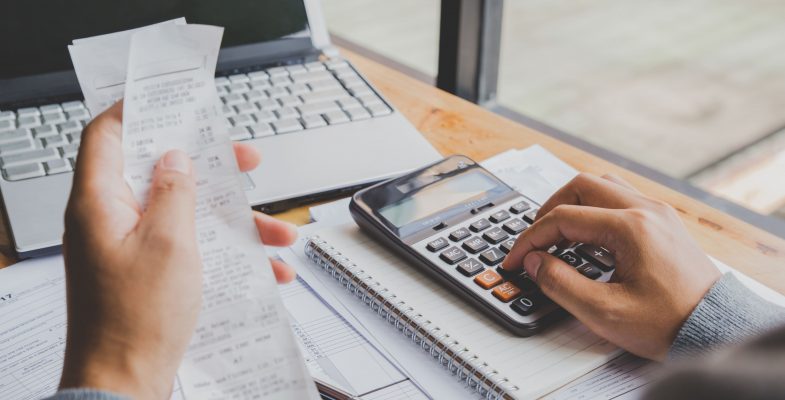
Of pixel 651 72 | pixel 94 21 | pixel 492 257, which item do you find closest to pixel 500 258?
pixel 492 257

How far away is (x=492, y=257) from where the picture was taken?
56 cm

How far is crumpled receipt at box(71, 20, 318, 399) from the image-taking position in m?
0.41

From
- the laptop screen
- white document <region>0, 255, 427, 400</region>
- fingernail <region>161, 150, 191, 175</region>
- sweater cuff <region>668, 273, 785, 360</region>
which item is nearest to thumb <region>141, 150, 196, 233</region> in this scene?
fingernail <region>161, 150, 191, 175</region>

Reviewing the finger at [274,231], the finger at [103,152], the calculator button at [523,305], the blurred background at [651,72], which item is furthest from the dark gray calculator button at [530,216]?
the blurred background at [651,72]

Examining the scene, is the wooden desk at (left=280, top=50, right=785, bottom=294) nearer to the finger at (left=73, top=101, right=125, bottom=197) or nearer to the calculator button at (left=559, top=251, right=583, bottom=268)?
the calculator button at (left=559, top=251, right=583, bottom=268)

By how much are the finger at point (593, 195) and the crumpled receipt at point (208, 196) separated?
0.88 feet

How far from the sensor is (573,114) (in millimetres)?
2512

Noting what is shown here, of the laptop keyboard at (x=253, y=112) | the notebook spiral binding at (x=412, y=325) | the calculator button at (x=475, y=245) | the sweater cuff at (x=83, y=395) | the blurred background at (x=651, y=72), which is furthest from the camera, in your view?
the blurred background at (x=651, y=72)

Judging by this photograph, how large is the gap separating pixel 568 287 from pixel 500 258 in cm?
7

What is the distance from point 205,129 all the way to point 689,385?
31cm

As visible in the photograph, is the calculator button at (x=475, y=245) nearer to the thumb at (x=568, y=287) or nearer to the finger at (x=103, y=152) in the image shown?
the thumb at (x=568, y=287)

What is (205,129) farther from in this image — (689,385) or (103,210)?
(689,385)

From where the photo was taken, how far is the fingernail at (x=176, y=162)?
40 centimetres

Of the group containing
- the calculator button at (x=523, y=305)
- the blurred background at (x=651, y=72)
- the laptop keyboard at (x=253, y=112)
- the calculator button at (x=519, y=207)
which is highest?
the laptop keyboard at (x=253, y=112)
